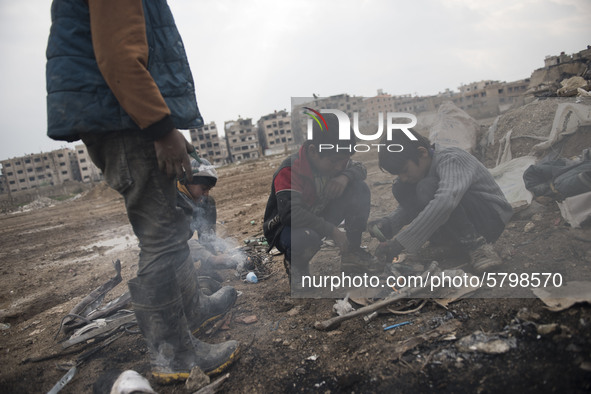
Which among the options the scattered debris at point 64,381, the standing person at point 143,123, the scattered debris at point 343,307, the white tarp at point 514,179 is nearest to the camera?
the standing person at point 143,123

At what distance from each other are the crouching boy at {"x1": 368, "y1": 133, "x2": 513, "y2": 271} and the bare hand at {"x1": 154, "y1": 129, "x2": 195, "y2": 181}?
57.5 inches

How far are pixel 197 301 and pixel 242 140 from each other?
6940 centimetres

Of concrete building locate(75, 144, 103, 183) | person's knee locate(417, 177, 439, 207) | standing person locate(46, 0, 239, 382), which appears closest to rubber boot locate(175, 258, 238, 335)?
standing person locate(46, 0, 239, 382)

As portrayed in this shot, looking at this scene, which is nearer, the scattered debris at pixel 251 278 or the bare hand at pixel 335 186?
the bare hand at pixel 335 186

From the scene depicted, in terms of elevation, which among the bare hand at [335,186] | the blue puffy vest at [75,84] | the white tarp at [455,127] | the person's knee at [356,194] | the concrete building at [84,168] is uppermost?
the blue puffy vest at [75,84]

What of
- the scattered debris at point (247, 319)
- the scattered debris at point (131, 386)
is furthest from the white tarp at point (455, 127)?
the scattered debris at point (131, 386)

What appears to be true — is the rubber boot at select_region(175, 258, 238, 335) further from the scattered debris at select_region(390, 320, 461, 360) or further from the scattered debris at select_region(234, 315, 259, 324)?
the scattered debris at select_region(390, 320, 461, 360)

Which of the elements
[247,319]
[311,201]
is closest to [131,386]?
[247,319]

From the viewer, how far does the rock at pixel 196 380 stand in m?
1.49

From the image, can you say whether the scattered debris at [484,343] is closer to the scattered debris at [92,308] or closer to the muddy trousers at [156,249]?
the muddy trousers at [156,249]

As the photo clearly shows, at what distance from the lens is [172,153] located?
1413 millimetres

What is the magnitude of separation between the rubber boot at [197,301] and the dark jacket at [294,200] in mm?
525

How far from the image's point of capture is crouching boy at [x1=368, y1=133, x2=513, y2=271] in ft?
7.07

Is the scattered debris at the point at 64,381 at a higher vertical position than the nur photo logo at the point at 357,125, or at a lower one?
lower
